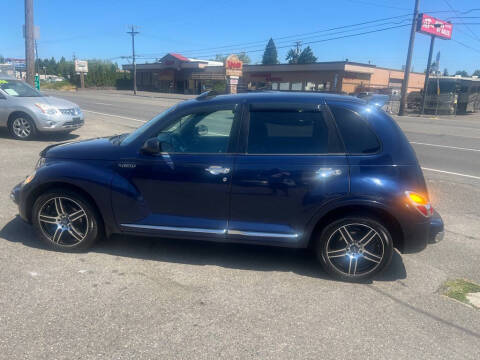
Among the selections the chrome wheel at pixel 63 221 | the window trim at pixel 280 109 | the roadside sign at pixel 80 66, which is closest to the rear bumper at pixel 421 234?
the window trim at pixel 280 109

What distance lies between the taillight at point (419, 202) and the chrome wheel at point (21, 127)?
10102mm

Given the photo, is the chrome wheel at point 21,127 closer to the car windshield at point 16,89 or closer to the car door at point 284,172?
the car windshield at point 16,89

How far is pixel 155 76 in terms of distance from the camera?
76500 millimetres

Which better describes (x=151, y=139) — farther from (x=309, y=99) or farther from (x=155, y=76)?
(x=155, y=76)

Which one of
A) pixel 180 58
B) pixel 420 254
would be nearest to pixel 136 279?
pixel 420 254

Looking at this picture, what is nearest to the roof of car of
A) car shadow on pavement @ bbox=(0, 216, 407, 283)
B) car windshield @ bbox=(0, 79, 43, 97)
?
car shadow on pavement @ bbox=(0, 216, 407, 283)

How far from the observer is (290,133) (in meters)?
3.79

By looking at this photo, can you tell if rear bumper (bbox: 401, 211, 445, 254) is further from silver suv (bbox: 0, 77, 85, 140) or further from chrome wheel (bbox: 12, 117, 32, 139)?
chrome wheel (bbox: 12, 117, 32, 139)

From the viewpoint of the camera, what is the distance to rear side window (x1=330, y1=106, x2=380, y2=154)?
3.67 m

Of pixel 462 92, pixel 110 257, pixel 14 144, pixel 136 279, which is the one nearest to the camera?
pixel 136 279

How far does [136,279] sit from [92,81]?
87296 mm

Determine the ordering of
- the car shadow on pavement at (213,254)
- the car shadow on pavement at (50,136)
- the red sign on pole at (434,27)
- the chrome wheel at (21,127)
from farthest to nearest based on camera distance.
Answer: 1. the red sign on pole at (434,27)
2. the car shadow on pavement at (50,136)
3. the chrome wheel at (21,127)
4. the car shadow on pavement at (213,254)

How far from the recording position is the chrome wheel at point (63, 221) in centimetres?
412

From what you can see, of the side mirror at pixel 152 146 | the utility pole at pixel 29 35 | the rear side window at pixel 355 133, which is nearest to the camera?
the rear side window at pixel 355 133
